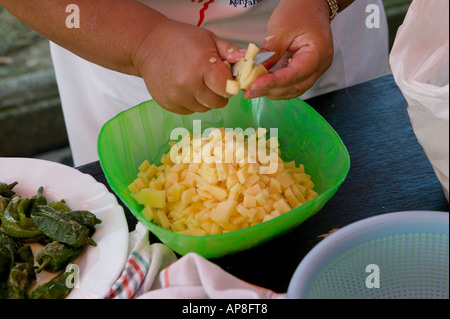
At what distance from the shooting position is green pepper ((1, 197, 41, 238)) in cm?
114

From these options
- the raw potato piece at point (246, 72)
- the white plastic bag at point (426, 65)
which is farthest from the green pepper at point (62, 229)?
the white plastic bag at point (426, 65)

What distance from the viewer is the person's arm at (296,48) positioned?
1105 mm

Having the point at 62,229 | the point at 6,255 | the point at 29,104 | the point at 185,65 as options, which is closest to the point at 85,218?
the point at 62,229

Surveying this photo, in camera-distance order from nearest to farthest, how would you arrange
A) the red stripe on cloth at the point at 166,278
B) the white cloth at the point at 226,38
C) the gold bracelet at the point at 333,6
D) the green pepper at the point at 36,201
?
the red stripe on cloth at the point at 166,278 < the green pepper at the point at 36,201 < the gold bracelet at the point at 333,6 < the white cloth at the point at 226,38

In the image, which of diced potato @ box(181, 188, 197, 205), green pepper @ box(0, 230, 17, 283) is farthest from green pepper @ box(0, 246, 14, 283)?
diced potato @ box(181, 188, 197, 205)

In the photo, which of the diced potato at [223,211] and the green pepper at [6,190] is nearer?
the diced potato at [223,211]

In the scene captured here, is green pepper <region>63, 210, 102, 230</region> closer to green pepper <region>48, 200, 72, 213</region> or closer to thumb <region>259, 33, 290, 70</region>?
green pepper <region>48, 200, 72, 213</region>

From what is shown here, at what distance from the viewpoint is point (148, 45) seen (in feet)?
3.89

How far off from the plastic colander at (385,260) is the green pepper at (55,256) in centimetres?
49

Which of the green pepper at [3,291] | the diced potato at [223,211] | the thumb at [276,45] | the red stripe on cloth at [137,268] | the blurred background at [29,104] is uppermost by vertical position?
the thumb at [276,45]

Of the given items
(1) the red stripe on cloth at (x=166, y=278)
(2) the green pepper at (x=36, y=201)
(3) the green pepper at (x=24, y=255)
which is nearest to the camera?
(1) the red stripe on cloth at (x=166, y=278)

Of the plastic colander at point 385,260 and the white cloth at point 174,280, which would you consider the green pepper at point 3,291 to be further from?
the plastic colander at point 385,260

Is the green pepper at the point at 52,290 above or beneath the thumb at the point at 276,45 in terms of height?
beneath

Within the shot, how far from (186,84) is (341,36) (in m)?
0.77
